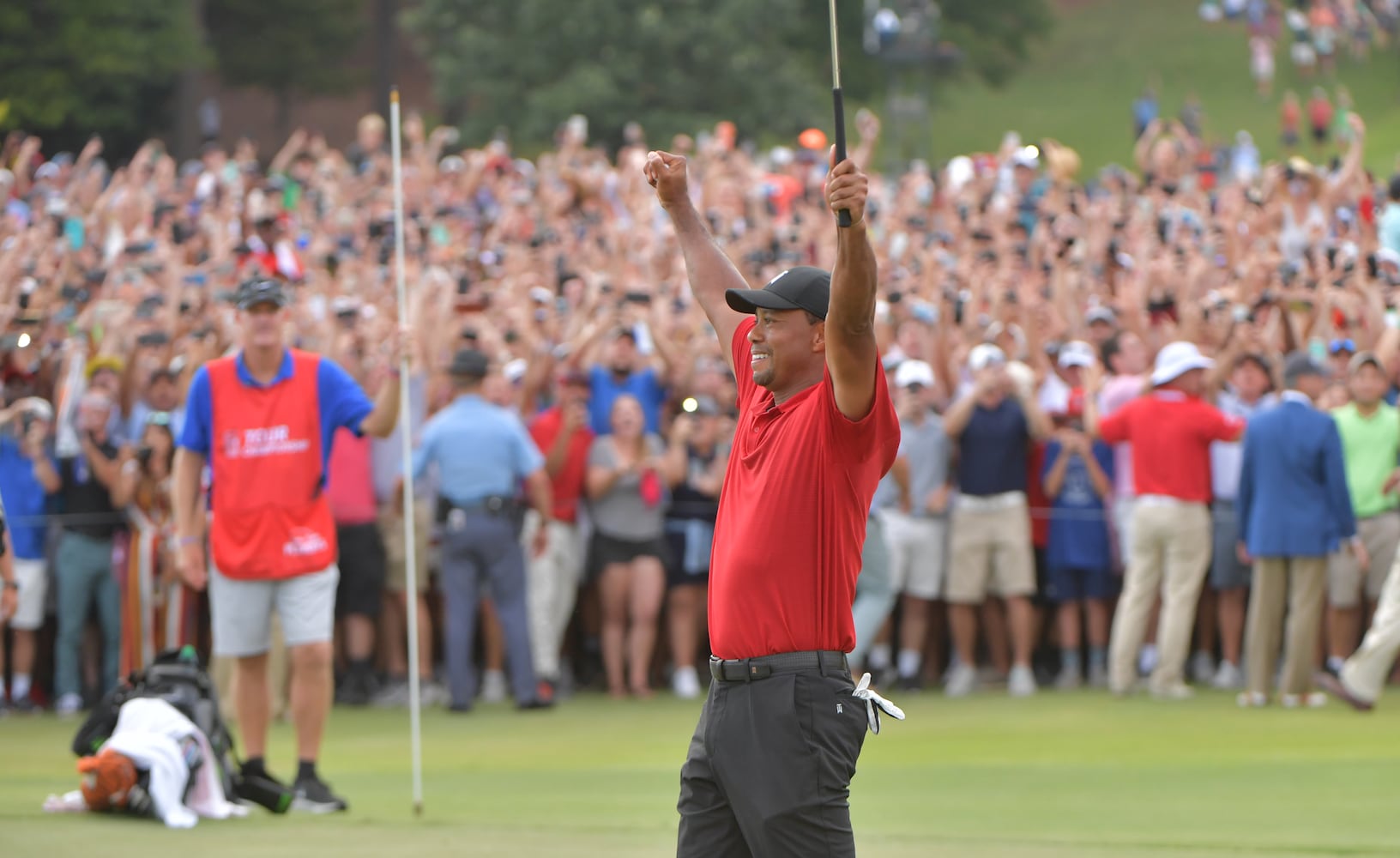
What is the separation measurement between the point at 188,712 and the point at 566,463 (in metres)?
5.66

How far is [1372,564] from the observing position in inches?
574

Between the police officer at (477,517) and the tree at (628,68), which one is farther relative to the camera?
the tree at (628,68)

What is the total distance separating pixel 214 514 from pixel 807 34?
4618 centimetres

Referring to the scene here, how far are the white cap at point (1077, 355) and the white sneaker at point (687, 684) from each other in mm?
3601

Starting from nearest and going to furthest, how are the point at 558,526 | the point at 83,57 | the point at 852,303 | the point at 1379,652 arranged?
the point at 852,303 < the point at 1379,652 < the point at 558,526 < the point at 83,57

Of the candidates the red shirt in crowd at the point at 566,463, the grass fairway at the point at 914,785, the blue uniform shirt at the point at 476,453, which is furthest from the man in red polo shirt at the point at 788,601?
the red shirt in crowd at the point at 566,463

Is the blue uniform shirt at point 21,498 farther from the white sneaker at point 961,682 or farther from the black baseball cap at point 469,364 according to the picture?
the white sneaker at point 961,682

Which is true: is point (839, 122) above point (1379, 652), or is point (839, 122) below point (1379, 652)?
above

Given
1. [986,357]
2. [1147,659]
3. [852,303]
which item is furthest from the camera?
[1147,659]

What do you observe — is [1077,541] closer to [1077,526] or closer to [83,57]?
[1077,526]

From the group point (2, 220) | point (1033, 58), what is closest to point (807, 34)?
point (1033, 58)

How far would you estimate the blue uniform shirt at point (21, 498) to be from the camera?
14469 mm

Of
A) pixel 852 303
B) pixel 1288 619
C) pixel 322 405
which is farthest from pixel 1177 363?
pixel 852 303

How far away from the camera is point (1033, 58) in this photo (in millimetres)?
65375
